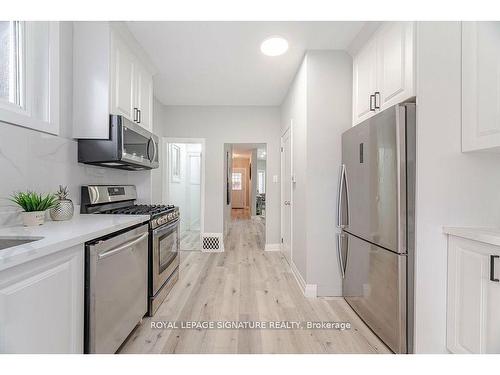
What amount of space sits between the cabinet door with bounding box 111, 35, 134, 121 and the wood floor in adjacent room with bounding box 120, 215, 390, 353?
1778 mm

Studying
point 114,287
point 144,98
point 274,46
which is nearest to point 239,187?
point 144,98

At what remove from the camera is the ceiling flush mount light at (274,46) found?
2.38 metres

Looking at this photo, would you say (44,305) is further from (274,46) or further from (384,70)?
(274,46)

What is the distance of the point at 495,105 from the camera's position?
1354 mm

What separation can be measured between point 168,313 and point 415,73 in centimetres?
254

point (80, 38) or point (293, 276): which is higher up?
point (80, 38)

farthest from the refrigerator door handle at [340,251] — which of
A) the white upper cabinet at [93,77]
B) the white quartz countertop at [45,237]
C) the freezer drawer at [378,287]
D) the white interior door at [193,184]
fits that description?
the white interior door at [193,184]

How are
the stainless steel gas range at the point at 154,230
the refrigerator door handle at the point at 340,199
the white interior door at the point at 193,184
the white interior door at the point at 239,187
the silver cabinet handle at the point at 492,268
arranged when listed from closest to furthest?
1. the silver cabinet handle at the point at 492,268
2. the stainless steel gas range at the point at 154,230
3. the refrigerator door handle at the point at 340,199
4. the white interior door at the point at 193,184
5. the white interior door at the point at 239,187

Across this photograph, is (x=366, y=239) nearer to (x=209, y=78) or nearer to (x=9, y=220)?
(x=9, y=220)

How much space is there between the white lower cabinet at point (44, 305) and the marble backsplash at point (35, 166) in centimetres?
67

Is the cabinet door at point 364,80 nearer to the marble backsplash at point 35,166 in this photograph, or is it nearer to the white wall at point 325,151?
the white wall at point 325,151

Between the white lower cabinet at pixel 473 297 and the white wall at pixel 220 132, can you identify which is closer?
the white lower cabinet at pixel 473 297

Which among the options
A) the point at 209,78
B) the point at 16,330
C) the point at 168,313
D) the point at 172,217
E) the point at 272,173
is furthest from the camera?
the point at 272,173
